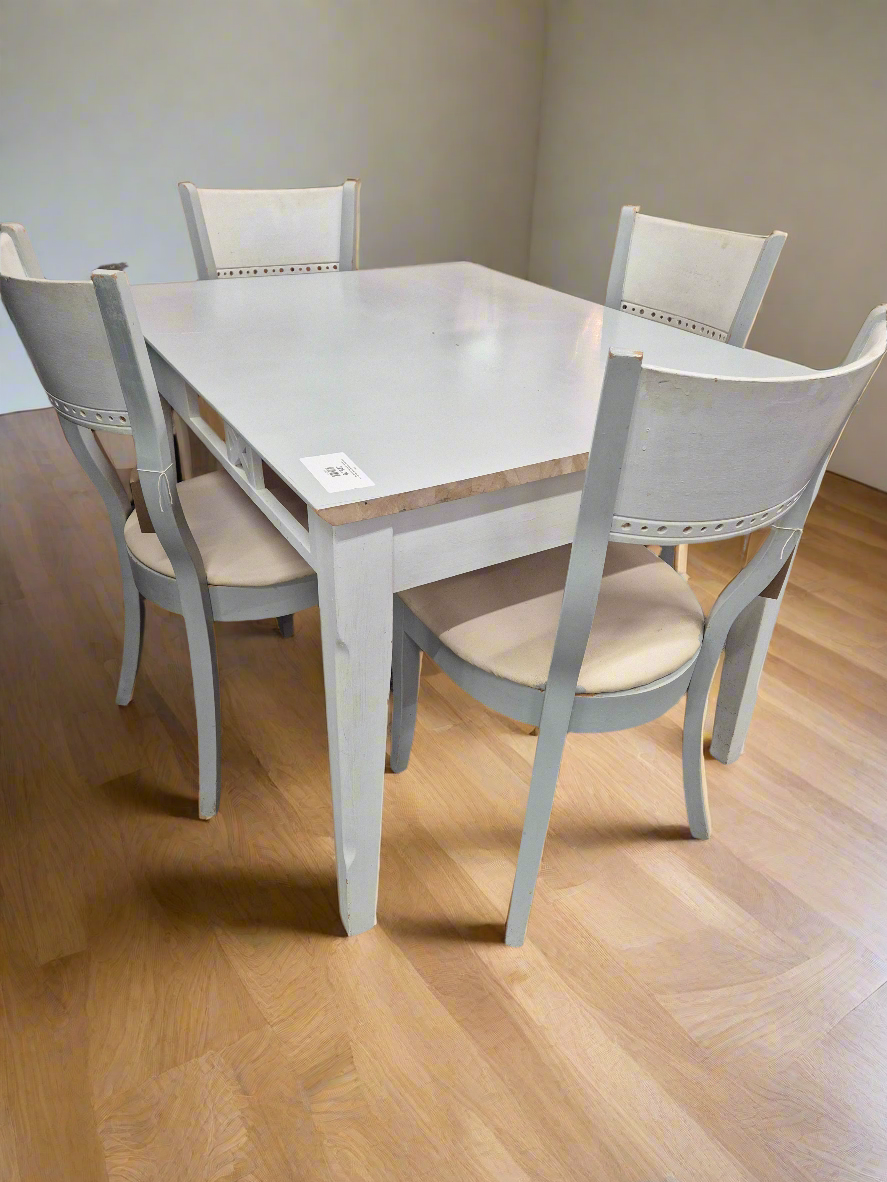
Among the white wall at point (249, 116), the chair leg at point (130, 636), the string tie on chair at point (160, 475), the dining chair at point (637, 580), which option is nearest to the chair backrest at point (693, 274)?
the dining chair at point (637, 580)

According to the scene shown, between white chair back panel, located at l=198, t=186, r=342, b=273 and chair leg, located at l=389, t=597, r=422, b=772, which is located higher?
white chair back panel, located at l=198, t=186, r=342, b=273

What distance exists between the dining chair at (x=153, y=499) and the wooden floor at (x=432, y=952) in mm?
235

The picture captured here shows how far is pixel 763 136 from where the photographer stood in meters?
2.91

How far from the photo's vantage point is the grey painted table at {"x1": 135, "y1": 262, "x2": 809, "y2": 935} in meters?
0.93

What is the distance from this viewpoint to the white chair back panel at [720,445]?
0.80 meters

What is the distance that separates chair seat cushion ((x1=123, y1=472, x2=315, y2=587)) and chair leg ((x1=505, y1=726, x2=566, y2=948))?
462mm

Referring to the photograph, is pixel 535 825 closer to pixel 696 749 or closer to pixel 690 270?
pixel 696 749

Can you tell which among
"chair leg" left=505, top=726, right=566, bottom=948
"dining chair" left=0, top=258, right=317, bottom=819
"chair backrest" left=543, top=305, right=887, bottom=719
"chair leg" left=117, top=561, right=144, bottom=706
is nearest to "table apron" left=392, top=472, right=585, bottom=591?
"chair backrest" left=543, top=305, right=887, bottom=719

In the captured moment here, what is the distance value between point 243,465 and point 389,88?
3040 millimetres

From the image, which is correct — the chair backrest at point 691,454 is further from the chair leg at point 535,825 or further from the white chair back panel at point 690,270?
the white chair back panel at point 690,270

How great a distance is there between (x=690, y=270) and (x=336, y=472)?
1168 millimetres

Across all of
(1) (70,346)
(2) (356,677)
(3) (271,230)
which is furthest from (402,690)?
(3) (271,230)

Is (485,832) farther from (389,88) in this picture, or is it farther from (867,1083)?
(389,88)

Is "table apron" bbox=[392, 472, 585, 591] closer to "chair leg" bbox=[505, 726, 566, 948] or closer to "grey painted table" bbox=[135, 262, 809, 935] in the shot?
"grey painted table" bbox=[135, 262, 809, 935]
